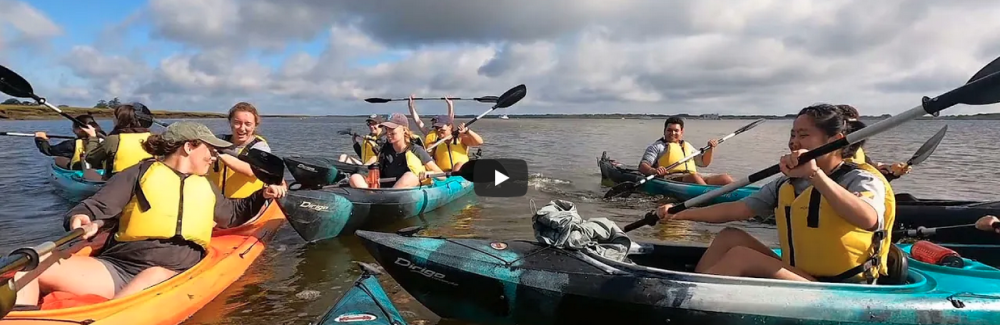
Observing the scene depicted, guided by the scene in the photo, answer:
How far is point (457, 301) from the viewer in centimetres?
403

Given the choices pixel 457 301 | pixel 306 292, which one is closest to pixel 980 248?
pixel 457 301

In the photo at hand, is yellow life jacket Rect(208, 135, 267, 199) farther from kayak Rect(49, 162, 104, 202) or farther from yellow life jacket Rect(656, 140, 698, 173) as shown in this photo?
yellow life jacket Rect(656, 140, 698, 173)

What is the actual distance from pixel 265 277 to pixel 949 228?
6.16 metres

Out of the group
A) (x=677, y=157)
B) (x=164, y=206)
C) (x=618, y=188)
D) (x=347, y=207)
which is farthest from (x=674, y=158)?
(x=164, y=206)

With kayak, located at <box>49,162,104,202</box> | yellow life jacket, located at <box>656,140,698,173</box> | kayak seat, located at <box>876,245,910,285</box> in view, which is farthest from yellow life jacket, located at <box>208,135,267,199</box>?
yellow life jacket, located at <box>656,140,698,173</box>

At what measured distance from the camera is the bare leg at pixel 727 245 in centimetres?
394

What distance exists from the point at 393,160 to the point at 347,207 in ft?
5.37

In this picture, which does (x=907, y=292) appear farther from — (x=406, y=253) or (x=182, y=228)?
(x=182, y=228)

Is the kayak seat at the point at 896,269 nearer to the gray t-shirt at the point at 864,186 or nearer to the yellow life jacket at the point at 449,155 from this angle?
Result: the gray t-shirt at the point at 864,186

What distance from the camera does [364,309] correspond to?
10.9 ft

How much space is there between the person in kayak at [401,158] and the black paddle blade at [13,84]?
4.72 meters

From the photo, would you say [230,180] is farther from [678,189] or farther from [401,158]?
[678,189]
